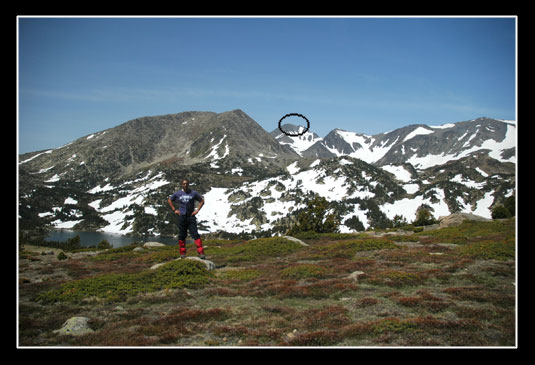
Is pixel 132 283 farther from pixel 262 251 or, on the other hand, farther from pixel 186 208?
pixel 262 251

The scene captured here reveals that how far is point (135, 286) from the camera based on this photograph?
15727mm

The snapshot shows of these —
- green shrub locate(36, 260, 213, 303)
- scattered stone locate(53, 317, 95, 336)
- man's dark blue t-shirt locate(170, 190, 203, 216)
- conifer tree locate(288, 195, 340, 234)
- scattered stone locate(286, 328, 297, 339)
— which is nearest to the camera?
scattered stone locate(286, 328, 297, 339)

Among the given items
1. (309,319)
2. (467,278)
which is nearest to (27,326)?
(309,319)

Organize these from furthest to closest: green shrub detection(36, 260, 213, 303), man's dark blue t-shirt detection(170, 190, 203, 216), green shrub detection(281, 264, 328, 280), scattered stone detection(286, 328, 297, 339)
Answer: man's dark blue t-shirt detection(170, 190, 203, 216)
green shrub detection(281, 264, 328, 280)
green shrub detection(36, 260, 213, 303)
scattered stone detection(286, 328, 297, 339)

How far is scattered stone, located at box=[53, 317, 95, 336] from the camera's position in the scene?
9.95m

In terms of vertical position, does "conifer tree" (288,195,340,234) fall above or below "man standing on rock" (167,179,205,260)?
below

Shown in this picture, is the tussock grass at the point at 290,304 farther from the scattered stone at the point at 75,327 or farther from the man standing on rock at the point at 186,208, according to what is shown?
the man standing on rock at the point at 186,208

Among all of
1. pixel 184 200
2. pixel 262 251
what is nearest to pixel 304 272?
pixel 184 200

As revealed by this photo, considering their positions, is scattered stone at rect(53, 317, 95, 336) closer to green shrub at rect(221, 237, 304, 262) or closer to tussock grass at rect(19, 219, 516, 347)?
tussock grass at rect(19, 219, 516, 347)

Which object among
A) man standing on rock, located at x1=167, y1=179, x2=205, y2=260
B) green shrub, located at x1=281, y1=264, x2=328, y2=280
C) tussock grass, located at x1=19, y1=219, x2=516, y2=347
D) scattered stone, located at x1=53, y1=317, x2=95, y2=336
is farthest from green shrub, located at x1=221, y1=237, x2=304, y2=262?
scattered stone, located at x1=53, y1=317, x2=95, y2=336

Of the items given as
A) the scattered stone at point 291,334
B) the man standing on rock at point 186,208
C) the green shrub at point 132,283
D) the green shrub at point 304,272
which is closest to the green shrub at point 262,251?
the man standing on rock at point 186,208

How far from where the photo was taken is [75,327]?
1022cm
